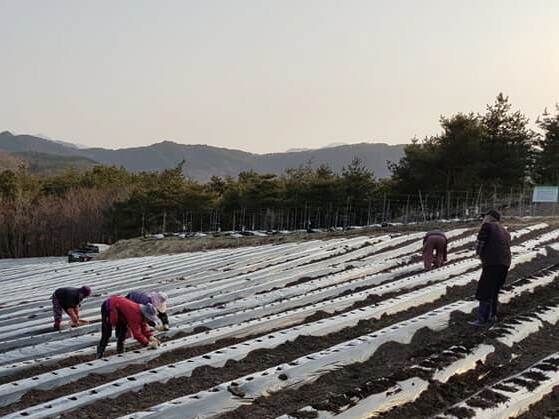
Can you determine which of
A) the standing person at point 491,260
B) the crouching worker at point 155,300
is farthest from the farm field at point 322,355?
the standing person at point 491,260

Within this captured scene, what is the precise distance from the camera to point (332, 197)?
2642 cm

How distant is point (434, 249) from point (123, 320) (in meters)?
5.48

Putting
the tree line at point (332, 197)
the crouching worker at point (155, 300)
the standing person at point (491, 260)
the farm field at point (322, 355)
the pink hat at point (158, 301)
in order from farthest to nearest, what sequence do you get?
the tree line at point (332, 197), the pink hat at point (158, 301), the crouching worker at point (155, 300), the standing person at point (491, 260), the farm field at point (322, 355)

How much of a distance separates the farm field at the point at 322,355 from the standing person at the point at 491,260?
26cm

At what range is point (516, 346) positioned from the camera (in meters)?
4.95

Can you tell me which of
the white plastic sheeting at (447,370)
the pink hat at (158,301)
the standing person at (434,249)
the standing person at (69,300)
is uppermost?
the standing person at (434,249)

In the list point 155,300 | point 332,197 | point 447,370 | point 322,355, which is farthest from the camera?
point 332,197

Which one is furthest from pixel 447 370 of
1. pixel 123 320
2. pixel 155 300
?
pixel 155 300

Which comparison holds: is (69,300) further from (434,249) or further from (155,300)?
(434,249)

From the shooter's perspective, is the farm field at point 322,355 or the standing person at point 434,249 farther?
the standing person at point 434,249

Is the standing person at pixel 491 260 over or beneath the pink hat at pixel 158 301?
over

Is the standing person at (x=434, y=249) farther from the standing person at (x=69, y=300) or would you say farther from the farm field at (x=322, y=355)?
the standing person at (x=69, y=300)

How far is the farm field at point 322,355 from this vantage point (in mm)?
3877

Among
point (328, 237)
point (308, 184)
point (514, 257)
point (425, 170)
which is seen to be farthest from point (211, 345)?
point (308, 184)
